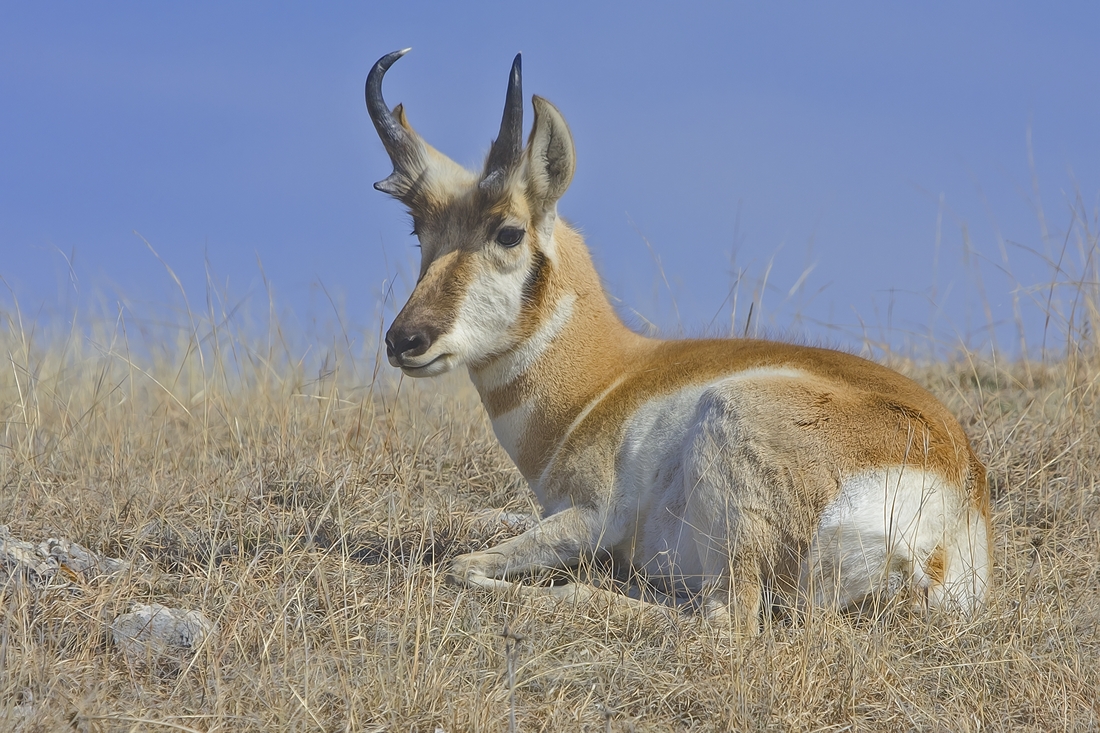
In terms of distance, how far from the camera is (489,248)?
541 cm

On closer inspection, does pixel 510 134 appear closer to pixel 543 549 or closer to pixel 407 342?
pixel 407 342

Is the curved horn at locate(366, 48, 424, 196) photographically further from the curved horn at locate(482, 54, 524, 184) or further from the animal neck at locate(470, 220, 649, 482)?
the animal neck at locate(470, 220, 649, 482)

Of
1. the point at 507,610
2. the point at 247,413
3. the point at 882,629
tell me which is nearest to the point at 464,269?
the point at 507,610

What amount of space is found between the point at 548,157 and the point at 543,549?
197 cm

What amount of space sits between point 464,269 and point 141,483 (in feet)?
8.13

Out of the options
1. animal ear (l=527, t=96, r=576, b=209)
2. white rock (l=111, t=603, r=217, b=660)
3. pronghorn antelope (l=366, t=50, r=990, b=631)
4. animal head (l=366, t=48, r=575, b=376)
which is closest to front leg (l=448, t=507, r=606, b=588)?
pronghorn antelope (l=366, t=50, r=990, b=631)

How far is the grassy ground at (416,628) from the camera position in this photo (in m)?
3.84

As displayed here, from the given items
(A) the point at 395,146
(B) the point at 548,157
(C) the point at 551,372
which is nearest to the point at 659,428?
(C) the point at 551,372

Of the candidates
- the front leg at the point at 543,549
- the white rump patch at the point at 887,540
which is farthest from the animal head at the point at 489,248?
the white rump patch at the point at 887,540

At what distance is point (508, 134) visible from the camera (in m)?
5.39

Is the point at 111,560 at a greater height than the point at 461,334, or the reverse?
the point at 461,334

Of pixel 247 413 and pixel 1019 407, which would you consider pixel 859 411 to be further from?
pixel 247 413

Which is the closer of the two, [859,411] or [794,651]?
[794,651]

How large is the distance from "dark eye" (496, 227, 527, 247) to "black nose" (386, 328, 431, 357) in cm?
65
